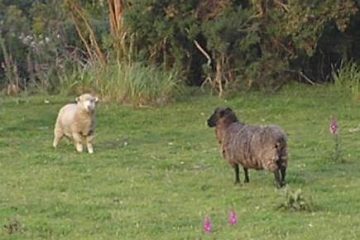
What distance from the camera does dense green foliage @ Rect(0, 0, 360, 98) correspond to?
23188 millimetres

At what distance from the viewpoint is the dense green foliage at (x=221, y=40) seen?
76.1 ft

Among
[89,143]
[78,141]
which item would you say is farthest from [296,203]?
[78,141]

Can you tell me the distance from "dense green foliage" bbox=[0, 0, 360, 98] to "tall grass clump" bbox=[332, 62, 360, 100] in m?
0.57

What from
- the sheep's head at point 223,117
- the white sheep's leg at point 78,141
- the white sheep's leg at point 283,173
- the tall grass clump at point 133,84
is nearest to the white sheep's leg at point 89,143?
the white sheep's leg at point 78,141

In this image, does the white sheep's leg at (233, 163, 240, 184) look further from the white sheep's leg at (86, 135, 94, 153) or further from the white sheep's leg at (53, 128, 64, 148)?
the white sheep's leg at (53, 128, 64, 148)

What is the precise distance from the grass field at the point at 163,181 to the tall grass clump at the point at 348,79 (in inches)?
37.4

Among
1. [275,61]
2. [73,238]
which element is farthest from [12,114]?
[73,238]

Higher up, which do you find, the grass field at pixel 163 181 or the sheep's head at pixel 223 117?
the sheep's head at pixel 223 117

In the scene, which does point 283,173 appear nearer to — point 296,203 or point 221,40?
point 296,203

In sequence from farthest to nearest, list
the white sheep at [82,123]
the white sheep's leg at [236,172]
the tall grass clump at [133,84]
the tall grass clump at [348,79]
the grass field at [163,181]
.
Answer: the tall grass clump at [348,79] → the tall grass clump at [133,84] → the white sheep at [82,123] → the white sheep's leg at [236,172] → the grass field at [163,181]

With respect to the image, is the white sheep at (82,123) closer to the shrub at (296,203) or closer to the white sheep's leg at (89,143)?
the white sheep's leg at (89,143)

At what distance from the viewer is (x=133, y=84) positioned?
22.5m

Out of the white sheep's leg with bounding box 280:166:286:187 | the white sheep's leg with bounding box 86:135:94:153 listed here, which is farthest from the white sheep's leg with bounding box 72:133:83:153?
the white sheep's leg with bounding box 280:166:286:187

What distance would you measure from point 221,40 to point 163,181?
34.9ft
